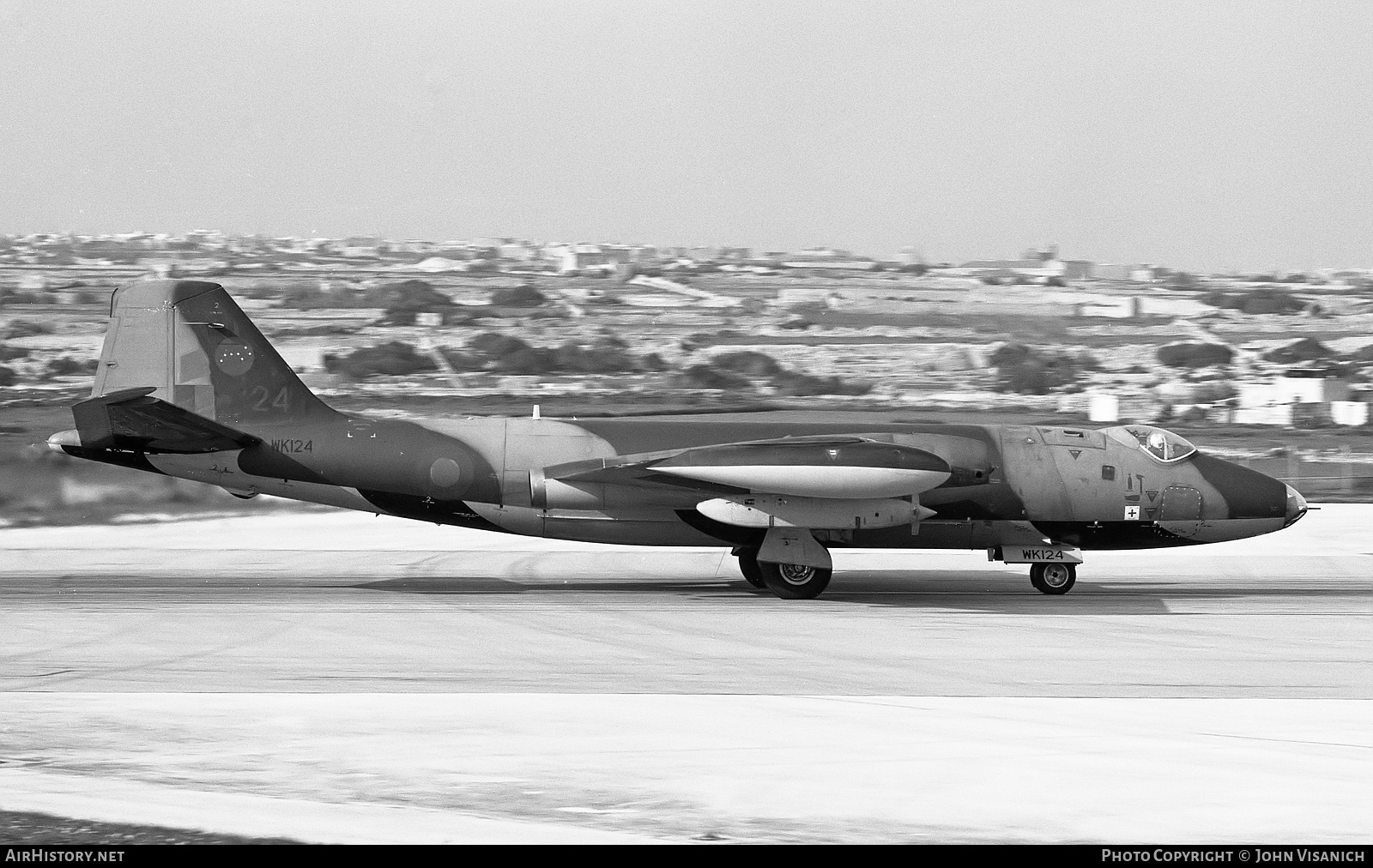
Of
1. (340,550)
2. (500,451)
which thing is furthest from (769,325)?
(500,451)

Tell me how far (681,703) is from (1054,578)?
10775 mm

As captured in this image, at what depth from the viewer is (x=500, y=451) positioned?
20.4m

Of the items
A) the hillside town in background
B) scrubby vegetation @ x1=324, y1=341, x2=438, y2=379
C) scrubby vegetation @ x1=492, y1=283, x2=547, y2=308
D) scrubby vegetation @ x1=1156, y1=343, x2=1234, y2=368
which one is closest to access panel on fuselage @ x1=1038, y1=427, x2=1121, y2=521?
the hillside town in background

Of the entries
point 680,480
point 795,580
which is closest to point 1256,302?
point 795,580

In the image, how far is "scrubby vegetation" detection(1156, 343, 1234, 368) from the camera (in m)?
59.5

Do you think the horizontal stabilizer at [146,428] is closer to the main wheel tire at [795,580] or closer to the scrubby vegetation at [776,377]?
the main wheel tire at [795,580]

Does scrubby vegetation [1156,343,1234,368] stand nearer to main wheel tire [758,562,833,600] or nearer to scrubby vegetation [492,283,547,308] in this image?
scrubby vegetation [492,283,547,308]

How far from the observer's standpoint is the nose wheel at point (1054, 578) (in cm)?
2127

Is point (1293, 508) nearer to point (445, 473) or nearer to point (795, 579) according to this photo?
point (795, 579)

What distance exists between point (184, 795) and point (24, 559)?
18.0 meters

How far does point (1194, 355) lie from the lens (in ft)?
197

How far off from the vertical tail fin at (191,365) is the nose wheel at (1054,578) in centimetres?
1138

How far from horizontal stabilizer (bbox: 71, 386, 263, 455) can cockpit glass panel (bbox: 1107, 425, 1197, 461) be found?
525 inches
